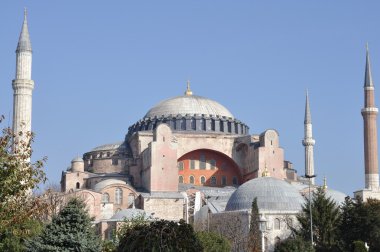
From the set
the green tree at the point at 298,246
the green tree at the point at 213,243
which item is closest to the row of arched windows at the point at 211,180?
the green tree at the point at 213,243

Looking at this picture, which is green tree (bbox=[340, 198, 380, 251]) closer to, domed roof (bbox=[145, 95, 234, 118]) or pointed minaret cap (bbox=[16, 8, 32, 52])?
pointed minaret cap (bbox=[16, 8, 32, 52])

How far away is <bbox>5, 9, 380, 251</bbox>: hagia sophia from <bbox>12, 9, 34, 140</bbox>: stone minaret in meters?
0.05

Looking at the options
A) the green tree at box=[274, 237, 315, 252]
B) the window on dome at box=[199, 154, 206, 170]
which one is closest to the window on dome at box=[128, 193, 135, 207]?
the window on dome at box=[199, 154, 206, 170]

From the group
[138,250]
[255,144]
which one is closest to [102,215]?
[255,144]

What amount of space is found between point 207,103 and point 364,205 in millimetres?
23652

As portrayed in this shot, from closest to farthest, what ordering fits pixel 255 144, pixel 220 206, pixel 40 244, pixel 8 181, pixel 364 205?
pixel 8 181 < pixel 40 244 < pixel 364 205 < pixel 220 206 < pixel 255 144

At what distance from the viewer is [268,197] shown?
40.8 meters

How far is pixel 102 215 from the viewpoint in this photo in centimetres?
4572

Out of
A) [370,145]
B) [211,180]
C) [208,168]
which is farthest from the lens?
[208,168]

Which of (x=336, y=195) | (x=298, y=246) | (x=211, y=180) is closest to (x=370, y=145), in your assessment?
(x=336, y=195)

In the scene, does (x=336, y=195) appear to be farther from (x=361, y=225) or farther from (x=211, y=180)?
(x=361, y=225)

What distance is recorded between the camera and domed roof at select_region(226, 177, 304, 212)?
40375 mm

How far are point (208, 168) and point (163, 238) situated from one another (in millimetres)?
35977

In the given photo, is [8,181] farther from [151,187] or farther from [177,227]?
[151,187]
